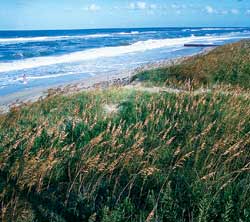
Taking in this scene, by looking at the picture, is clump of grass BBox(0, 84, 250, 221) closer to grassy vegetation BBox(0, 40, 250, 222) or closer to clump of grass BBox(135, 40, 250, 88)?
grassy vegetation BBox(0, 40, 250, 222)

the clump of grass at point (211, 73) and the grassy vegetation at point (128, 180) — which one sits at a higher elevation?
the grassy vegetation at point (128, 180)

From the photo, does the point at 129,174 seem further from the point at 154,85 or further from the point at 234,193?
the point at 154,85

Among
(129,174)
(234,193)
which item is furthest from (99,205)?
(234,193)

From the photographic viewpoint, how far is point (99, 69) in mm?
24750

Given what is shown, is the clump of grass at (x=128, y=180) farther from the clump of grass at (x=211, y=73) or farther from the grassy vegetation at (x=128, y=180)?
the clump of grass at (x=211, y=73)

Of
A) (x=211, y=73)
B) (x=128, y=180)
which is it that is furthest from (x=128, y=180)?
(x=211, y=73)

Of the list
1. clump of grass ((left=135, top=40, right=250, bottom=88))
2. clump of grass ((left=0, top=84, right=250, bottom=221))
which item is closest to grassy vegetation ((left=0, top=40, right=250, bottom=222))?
clump of grass ((left=0, top=84, right=250, bottom=221))

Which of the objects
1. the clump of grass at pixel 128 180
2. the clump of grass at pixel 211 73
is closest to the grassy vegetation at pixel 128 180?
the clump of grass at pixel 128 180

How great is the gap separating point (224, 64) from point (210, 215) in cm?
1071

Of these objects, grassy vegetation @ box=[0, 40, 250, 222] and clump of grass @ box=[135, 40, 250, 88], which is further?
clump of grass @ box=[135, 40, 250, 88]

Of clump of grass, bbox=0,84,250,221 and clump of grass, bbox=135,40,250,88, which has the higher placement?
clump of grass, bbox=0,84,250,221

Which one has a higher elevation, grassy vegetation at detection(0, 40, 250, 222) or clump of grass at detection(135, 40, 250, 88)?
grassy vegetation at detection(0, 40, 250, 222)

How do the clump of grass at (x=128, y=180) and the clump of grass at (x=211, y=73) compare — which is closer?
the clump of grass at (x=128, y=180)

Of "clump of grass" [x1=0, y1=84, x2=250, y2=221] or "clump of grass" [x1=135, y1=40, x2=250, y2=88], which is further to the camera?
"clump of grass" [x1=135, y1=40, x2=250, y2=88]
